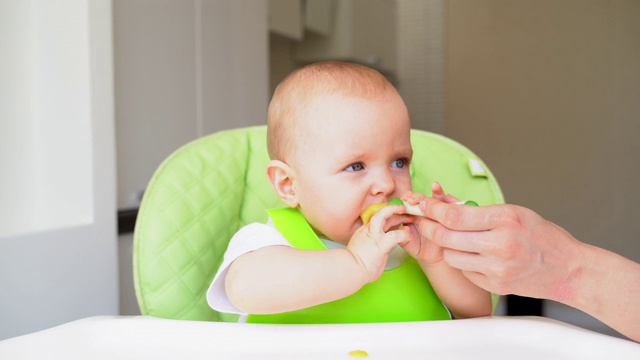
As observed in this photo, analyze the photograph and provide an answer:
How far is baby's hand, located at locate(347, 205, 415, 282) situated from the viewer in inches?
32.0

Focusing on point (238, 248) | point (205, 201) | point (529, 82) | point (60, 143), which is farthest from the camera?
point (529, 82)

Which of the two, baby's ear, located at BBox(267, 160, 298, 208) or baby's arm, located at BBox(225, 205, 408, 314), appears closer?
baby's arm, located at BBox(225, 205, 408, 314)

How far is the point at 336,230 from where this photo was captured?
3.11 feet

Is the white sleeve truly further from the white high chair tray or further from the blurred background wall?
the blurred background wall

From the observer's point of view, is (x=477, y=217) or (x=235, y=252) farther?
(x=235, y=252)

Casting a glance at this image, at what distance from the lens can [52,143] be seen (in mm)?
1402

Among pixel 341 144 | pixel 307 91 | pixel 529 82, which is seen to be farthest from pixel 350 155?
pixel 529 82

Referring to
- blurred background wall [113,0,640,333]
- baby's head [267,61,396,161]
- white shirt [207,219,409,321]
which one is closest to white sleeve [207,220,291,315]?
white shirt [207,219,409,321]

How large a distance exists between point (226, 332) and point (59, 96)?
0.83 metres

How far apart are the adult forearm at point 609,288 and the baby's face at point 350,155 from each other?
0.87 ft

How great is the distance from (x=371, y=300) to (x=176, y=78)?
45.3 inches

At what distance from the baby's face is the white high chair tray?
0.18 meters

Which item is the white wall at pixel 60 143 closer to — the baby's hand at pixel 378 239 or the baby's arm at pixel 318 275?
the baby's arm at pixel 318 275

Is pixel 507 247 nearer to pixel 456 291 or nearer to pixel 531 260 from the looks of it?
pixel 531 260
